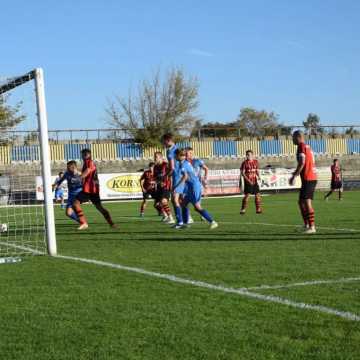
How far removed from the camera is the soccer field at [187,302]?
4434 millimetres

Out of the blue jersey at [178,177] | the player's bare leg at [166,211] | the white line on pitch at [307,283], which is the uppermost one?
the blue jersey at [178,177]

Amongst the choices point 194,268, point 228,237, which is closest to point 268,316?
point 194,268

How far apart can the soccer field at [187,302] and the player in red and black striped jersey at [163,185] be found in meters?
6.33

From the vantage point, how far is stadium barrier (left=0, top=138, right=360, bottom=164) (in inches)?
2012

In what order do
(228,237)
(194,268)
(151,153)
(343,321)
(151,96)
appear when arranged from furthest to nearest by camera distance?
(151,96) < (151,153) < (228,237) < (194,268) < (343,321)

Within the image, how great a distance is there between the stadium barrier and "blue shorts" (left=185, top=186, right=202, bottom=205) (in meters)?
37.5

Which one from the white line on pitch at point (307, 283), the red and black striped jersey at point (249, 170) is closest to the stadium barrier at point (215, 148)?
the red and black striped jersey at point (249, 170)

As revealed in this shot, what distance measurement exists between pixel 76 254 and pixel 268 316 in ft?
16.8

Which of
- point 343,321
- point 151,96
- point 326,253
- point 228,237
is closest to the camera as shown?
point 343,321

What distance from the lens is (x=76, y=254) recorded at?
9.81 meters

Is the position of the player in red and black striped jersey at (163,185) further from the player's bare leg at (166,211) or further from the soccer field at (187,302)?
the soccer field at (187,302)

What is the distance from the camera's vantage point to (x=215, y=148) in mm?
55188

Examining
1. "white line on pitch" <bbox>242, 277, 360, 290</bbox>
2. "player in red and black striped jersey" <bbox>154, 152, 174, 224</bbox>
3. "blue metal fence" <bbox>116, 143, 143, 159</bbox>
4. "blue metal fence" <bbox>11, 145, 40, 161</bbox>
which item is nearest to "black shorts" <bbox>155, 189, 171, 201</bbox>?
"player in red and black striped jersey" <bbox>154, 152, 174, 224</bbox>

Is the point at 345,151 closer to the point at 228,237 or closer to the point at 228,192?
the point at 228,192
